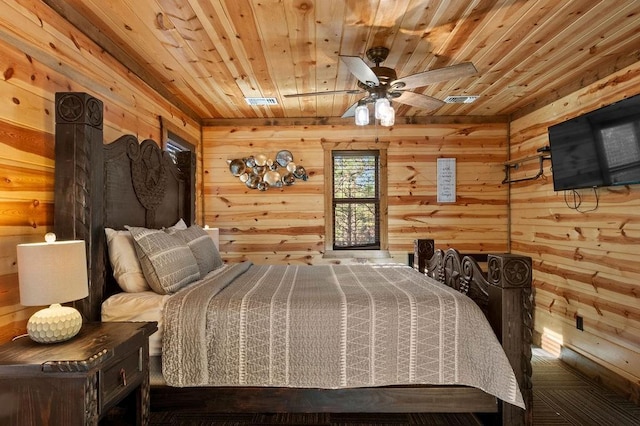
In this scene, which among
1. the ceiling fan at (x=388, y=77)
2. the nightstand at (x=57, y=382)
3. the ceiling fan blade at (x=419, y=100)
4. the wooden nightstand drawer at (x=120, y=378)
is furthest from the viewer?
the ceiling fan blade at (x=419, y=100)

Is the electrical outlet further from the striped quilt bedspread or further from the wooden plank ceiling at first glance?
the wooden plank ceiling

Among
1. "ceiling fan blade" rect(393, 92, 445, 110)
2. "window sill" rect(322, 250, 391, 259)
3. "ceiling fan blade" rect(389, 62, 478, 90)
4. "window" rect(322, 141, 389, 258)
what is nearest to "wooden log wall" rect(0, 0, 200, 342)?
"ceiling fan blade" rect(389, 62, 478, 90)

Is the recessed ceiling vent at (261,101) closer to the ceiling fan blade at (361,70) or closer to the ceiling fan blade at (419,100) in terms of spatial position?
the ceiling fan blade at (419,100)

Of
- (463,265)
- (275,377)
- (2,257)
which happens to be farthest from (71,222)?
(463,265)

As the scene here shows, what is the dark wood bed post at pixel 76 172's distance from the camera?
76.0 inches

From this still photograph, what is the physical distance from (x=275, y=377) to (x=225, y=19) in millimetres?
2141

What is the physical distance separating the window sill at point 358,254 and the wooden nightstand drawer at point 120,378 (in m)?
3.00

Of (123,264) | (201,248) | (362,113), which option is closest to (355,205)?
(362,113)

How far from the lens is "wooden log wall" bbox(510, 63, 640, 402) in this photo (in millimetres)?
2756

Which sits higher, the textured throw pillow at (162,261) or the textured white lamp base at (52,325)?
the textured throw pillow at (162,261)

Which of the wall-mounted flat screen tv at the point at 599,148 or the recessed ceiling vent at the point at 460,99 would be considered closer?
the wall-mounted flat screen tv at the point at 599,148

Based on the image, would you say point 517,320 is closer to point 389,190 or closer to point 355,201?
point 389,190

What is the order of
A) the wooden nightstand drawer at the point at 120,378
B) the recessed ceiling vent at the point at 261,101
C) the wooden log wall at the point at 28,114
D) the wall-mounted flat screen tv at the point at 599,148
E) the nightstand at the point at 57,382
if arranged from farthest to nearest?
1. the recessed ceiling vent at the point at 261,101
2. the wall-mounted flat screen tv at the point at 599,148
3. the wooden log wall at the point at 28,114
4. the wooden nightstand drawer at the point at 120,378
5. the nightstand at the point at 57,382

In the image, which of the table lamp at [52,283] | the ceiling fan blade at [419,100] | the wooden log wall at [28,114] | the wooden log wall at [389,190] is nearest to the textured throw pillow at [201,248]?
the wooden log wall at [28,114]
